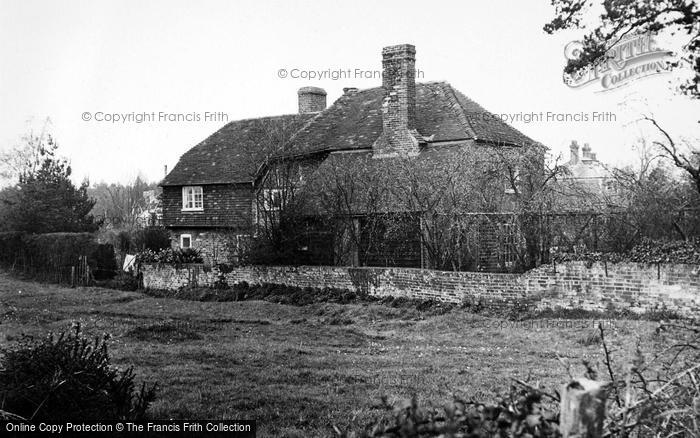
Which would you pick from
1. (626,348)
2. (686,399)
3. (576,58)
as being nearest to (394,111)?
(576,58)

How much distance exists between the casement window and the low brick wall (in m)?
13.5

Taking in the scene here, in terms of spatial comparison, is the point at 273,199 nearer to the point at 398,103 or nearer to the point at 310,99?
the point at 398,103

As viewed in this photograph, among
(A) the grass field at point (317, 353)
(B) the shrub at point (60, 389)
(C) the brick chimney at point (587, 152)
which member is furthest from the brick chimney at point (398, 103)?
(C) the brick chimney at point (587, 152)

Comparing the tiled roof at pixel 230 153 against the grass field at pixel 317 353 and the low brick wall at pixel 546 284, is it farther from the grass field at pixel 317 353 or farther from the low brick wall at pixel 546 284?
the grass field at pixel 317 353

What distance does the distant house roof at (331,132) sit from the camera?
29625 mm

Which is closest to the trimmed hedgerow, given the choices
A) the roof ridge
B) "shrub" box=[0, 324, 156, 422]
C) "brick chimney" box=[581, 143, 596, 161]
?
the roof ridge

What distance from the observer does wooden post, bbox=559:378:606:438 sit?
114 inches

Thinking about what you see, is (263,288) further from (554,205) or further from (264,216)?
(554,205)

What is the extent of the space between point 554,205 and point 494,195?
203 cm

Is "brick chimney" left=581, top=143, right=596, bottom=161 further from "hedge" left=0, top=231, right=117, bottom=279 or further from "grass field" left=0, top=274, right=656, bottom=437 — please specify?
"grass field" left=0, top=274, right=656, bottom=437

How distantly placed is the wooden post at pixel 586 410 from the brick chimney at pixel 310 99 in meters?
37.4

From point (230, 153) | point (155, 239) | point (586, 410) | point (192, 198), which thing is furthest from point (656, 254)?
point (155, 239)

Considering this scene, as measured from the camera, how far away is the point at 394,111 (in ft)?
94.5

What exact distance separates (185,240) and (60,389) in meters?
31.8
